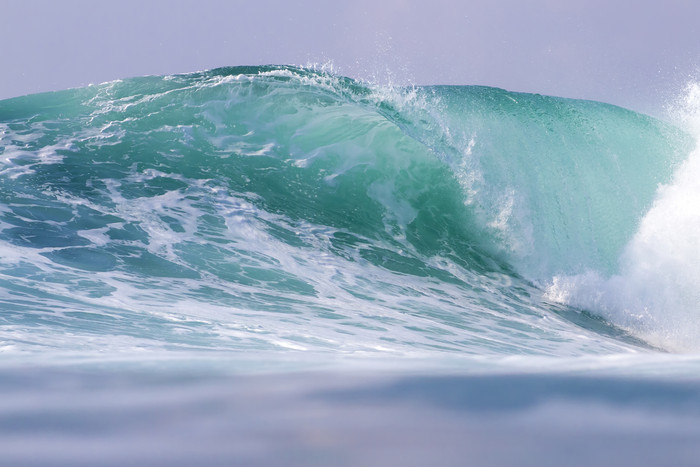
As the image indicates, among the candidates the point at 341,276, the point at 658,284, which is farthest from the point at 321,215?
the point at 658,284

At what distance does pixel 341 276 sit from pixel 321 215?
2.01 metres

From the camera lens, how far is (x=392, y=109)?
32.4 feet

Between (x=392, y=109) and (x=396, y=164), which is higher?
(x=392, y=109)

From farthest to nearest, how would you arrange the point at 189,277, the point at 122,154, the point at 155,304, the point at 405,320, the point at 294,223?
the point at 122,154 → the point at 294,223 → the point at 189,277 → the point at 405,320 → the point at 155,304

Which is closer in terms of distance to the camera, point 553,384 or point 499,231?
point 553,384

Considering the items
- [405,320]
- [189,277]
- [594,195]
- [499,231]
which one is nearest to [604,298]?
[499,231]

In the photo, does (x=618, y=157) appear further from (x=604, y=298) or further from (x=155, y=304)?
(x=155, y=304)

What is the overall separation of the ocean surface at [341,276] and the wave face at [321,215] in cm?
4

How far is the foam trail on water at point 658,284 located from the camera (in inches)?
265

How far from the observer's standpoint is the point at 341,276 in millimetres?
6645

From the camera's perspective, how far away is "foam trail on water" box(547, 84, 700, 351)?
22.0 ft

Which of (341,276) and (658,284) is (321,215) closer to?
(341,276)

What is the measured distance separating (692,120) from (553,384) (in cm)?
1084

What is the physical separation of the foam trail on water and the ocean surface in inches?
1.2
